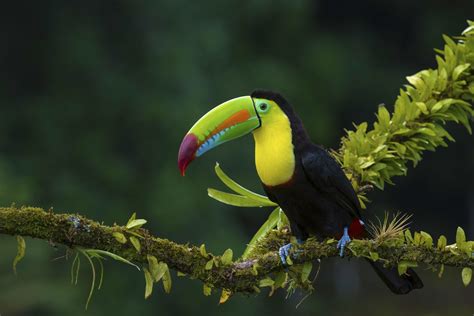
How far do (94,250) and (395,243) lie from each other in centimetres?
67

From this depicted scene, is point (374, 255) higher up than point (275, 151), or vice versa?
point (275, 151)

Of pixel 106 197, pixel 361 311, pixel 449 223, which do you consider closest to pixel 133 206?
pixel 106 197

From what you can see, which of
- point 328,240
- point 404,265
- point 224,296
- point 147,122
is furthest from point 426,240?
point 147,122

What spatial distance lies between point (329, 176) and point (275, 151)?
17 cm

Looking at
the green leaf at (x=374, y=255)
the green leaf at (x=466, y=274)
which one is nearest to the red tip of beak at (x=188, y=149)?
the green leaf at (x=374, y=255)

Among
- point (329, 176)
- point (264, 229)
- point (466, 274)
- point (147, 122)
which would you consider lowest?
point (466, 274)

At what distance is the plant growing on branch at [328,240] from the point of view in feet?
6.79

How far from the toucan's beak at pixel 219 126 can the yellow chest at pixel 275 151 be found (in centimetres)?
4

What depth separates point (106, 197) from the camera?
12.1 m

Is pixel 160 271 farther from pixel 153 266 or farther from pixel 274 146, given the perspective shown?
pixel 274 146

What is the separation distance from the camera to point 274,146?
2.74 metres

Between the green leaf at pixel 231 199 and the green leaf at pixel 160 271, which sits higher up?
the green leaf at pixel 231 199

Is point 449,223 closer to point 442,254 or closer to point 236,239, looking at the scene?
point 236,239

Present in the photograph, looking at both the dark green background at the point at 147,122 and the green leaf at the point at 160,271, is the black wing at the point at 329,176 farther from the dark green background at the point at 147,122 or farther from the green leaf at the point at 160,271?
the dark green background at the point at 147,122
